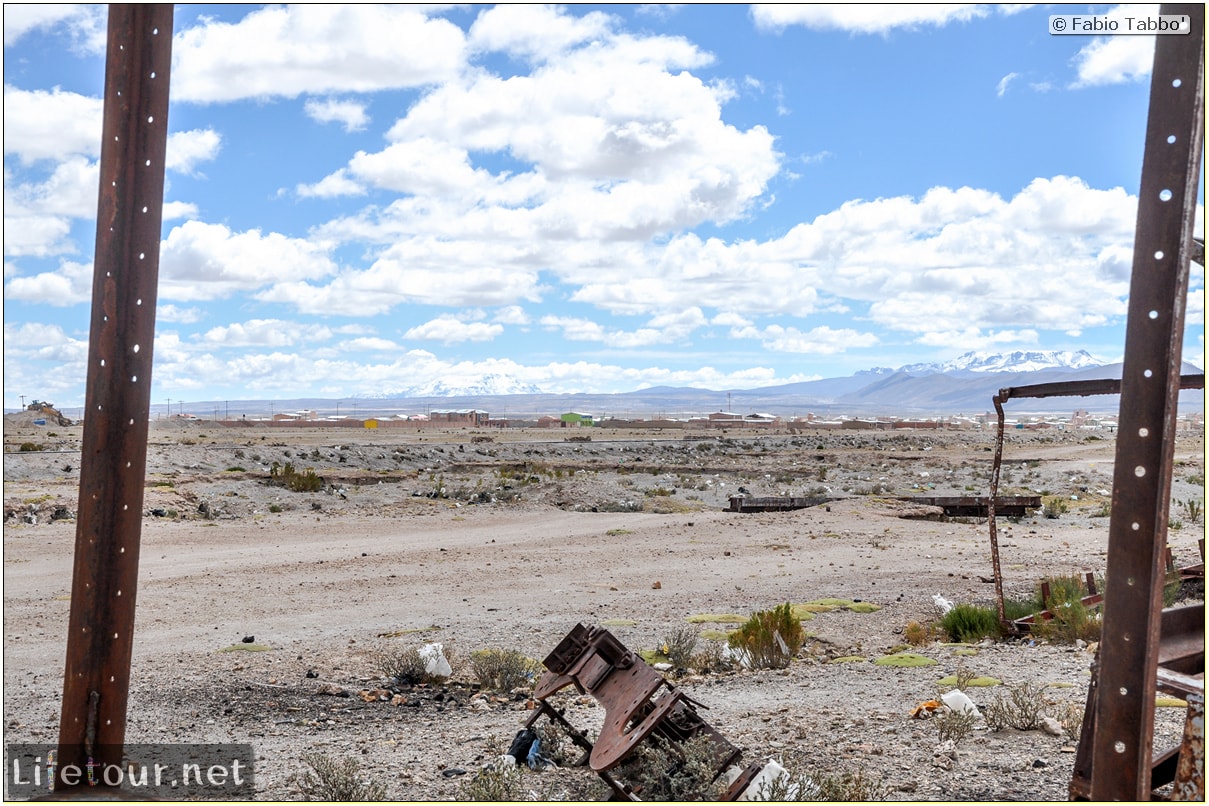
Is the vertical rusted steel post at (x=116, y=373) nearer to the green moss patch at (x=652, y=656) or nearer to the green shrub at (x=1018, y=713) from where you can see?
the green shrub at (x=1018, y=713)

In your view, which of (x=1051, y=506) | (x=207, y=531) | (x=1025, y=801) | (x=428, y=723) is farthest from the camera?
(x=1051, y=506)

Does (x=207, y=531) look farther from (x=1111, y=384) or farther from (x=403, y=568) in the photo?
(x=1111, y=384)

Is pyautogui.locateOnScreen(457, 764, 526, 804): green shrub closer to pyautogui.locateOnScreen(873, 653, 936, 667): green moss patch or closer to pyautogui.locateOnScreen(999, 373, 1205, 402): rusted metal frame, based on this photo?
pyautogui.locateOnScreen(873, 653, 936, 667): green moss patch

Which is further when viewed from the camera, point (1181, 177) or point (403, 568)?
point (403, 568)

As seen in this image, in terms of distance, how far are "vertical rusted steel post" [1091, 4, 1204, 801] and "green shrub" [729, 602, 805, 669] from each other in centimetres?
667

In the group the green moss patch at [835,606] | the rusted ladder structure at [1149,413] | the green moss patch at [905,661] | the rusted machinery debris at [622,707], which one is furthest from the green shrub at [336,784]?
the green moss patch at [835,606]

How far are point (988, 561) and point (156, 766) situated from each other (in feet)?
50.1

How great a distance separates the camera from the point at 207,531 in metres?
23.0

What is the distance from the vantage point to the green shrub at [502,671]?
9.02 metres

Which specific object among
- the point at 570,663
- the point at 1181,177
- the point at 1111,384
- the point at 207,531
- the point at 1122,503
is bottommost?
the point at 207,531

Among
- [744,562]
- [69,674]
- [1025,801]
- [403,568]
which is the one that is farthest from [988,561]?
[69,674]

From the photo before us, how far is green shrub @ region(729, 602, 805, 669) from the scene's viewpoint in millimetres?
9773

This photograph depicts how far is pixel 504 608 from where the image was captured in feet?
44.8

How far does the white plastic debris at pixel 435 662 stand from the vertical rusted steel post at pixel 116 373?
17.6 ft
